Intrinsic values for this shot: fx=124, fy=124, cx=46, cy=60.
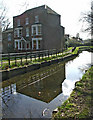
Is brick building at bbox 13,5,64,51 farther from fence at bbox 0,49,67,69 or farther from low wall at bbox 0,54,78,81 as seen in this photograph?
low wall at bbox 0,54,78,81

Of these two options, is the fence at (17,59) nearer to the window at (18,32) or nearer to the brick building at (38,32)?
the brick building at (38,32)

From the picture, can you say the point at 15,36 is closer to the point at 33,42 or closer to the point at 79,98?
the point at 33,42

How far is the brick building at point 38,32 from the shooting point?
23.5 metres

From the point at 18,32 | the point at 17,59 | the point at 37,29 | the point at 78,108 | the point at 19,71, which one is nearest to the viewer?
the point at 78,108

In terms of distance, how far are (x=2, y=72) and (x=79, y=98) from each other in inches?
199

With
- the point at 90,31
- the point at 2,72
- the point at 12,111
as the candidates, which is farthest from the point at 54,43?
the point at 12,111

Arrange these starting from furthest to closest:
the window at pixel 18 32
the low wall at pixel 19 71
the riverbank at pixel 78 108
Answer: the window at pixel 18 32 → the low wall at pixel 19 71 → the riverbank at pixel 78 108

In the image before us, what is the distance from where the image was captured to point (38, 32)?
2414cm

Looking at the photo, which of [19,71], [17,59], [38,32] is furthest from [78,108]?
[38,32]

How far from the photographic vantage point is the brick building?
23500 millimetres

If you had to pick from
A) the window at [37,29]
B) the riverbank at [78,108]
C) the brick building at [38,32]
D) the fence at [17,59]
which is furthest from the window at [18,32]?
the riverbank at [78,108]

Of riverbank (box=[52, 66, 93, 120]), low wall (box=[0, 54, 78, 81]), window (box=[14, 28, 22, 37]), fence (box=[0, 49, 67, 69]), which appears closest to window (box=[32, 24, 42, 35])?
window (box=[14, 28, 22, 37])

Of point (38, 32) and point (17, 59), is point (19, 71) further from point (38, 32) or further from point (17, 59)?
point (38, 32)

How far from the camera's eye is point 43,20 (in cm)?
2328
